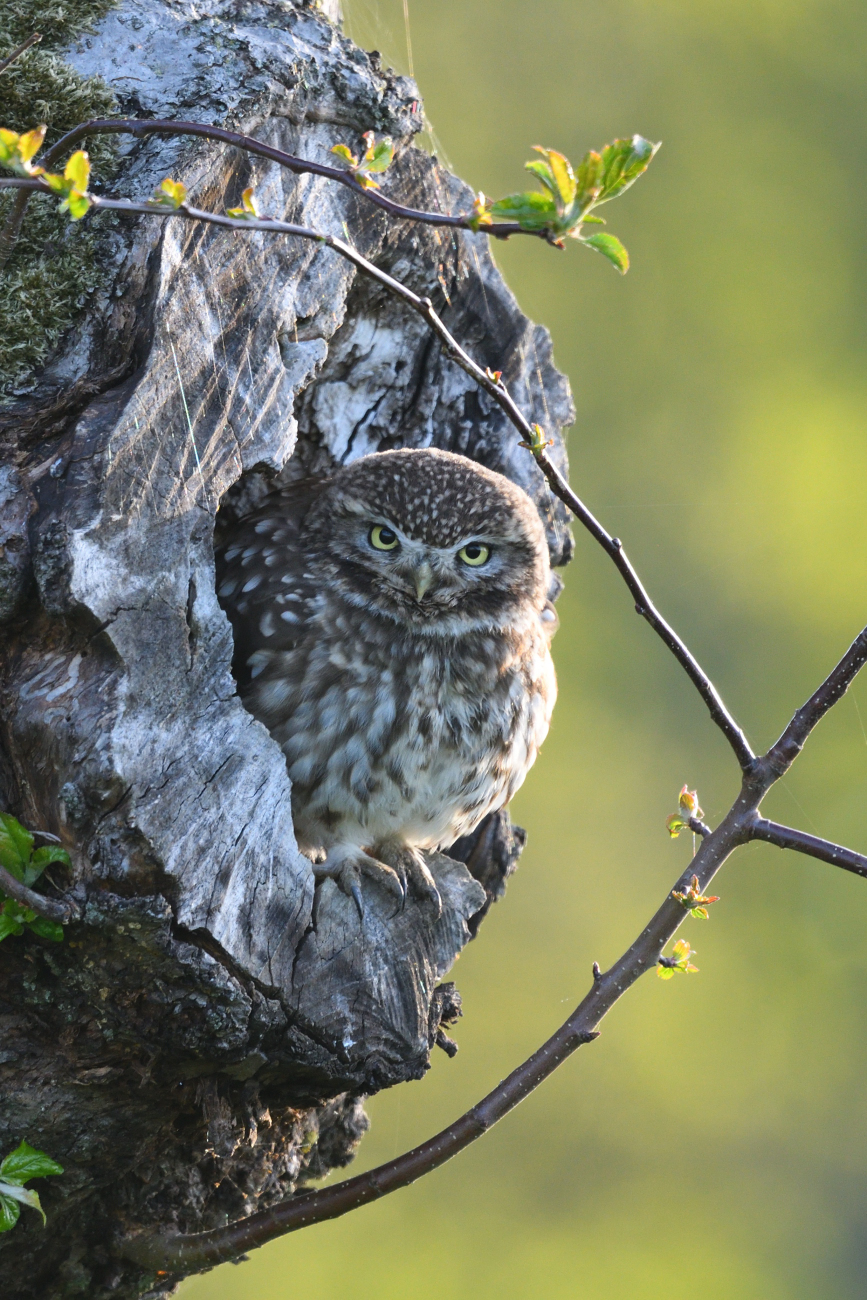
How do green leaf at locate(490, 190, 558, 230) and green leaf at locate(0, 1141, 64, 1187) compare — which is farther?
green leaf at locate(0, 1141, 64, 1187)

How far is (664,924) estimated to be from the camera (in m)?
1.93

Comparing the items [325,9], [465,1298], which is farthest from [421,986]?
[465,1298]

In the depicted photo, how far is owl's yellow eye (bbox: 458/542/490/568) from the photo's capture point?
2775 millimetres

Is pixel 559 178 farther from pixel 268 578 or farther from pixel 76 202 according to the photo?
pixel 268 578

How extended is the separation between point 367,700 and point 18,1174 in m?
1.10

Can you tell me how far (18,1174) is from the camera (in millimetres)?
1858

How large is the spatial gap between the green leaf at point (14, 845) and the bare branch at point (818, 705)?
1.13 meters

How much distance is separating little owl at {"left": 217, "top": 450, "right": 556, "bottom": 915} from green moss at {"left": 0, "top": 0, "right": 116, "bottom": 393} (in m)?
0.78

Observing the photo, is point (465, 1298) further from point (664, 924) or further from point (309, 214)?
point (309, 214)

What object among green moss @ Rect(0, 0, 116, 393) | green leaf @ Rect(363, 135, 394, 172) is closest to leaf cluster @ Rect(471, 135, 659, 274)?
green leaf @ Rect(363, 135, 394, 172)

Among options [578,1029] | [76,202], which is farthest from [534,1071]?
[76,202]

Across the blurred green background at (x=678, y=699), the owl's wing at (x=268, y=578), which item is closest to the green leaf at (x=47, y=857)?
the owl's wing at (x=268, y=578)

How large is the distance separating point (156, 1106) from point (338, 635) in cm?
99

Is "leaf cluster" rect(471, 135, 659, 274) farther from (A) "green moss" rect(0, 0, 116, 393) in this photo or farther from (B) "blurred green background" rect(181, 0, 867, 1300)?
(B) "blurred green background" rect(181, 0, 867, 1300)
